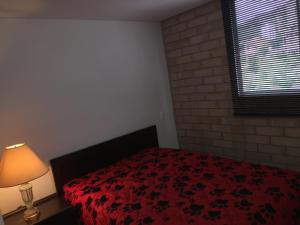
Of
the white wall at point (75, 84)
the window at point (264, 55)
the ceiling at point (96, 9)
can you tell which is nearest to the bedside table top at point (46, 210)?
the white wall at point (75, 84)

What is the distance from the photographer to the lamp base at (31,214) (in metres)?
2.20

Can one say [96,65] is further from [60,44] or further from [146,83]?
[146,83]

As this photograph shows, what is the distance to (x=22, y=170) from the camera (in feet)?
7.02

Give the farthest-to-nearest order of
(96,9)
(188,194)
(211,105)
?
1. (211,105)
2. (96,9)
3. (188,194)

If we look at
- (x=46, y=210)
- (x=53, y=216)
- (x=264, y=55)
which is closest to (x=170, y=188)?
(x=53, y=216)

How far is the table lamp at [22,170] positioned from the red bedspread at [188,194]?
0.37 metres

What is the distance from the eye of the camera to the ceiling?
223 cm

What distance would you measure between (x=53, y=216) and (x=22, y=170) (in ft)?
1.54

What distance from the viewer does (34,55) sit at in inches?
103

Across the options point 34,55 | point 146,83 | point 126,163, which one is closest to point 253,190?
point 126,163

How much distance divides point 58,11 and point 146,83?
143 cm

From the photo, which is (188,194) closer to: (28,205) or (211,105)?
(28,205)

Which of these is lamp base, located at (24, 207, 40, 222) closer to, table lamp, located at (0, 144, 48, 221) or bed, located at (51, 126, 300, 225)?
table lamp, located at (0, 144, 48, 221)

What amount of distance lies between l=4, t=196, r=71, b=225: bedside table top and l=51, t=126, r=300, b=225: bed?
0.30 feet
